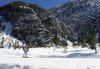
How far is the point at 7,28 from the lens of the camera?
7538 cm

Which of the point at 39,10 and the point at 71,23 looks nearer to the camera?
the point at 39,10

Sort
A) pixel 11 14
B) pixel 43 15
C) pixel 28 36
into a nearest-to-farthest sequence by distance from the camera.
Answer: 1. pixel 28 36
2. pixel 11 14
3. pixel 43 15

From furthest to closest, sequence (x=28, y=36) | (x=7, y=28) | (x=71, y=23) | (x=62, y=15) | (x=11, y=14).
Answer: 1. (x=62, y=15)
2. (x=71, y=23)
3. (x=11, y=14)
4. (x=7, y=28)
5. (x=28, y=36)

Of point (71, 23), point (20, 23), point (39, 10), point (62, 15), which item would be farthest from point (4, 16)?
point (62, 15)

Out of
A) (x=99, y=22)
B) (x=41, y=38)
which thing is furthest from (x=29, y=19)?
(x=99, y=22)

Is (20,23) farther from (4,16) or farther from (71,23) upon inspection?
(71,23)

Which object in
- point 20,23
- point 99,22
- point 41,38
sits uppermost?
point 99,22

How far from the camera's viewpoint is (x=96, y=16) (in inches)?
5128

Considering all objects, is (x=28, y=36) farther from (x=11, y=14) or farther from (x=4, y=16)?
(x=4, y=16)

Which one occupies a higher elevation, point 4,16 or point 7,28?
point 4,16

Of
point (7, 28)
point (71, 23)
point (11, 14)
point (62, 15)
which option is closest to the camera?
point (7, 28)

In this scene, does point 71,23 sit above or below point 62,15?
below

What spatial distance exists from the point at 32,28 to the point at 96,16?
105 meters

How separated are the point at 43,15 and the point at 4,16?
123 feet
